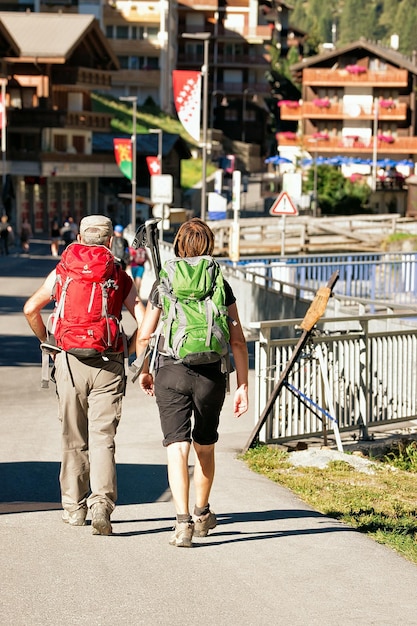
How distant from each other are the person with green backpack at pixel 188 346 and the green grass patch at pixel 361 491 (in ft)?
4.16

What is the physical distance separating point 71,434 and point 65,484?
0.30 meters

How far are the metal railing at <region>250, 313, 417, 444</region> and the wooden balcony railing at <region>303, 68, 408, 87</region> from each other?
85061 millimetres

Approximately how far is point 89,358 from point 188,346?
2.08 ft

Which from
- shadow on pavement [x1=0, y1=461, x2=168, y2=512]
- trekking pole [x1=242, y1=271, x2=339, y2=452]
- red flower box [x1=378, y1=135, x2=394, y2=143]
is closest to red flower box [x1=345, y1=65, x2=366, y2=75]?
red flower box [x1=378, y1=135, x2=394, y2=143]

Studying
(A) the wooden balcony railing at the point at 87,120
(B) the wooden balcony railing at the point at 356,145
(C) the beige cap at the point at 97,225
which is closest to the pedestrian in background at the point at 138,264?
(C) the beige cap at the point at 97,225

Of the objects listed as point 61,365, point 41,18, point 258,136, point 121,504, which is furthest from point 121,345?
point 258,136

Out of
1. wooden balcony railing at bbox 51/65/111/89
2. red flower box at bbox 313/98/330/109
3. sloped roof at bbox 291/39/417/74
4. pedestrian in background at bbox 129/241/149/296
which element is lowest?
pedestrian in background at bbox 129/241/149/296

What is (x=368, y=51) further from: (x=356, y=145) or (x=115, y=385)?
(x=115, y=385)

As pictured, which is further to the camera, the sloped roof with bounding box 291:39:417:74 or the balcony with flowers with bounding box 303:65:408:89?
the balcony with flowers with bounding box 303:65:408:89

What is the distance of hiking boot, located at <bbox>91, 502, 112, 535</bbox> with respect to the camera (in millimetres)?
7379

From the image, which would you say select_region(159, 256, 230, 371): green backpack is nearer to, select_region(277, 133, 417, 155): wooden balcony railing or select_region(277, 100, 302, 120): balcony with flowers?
select_region(277, 133, 417, 155): wooden balcony railing

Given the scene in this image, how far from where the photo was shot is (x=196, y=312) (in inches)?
281

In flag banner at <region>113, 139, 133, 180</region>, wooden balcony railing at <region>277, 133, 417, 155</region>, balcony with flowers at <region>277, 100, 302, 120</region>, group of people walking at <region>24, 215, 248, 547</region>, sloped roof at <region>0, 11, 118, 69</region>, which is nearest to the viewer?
group of people walking at <region>24, 215, 248, 547</region>

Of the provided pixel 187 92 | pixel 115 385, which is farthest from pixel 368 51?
pixel 115 385
